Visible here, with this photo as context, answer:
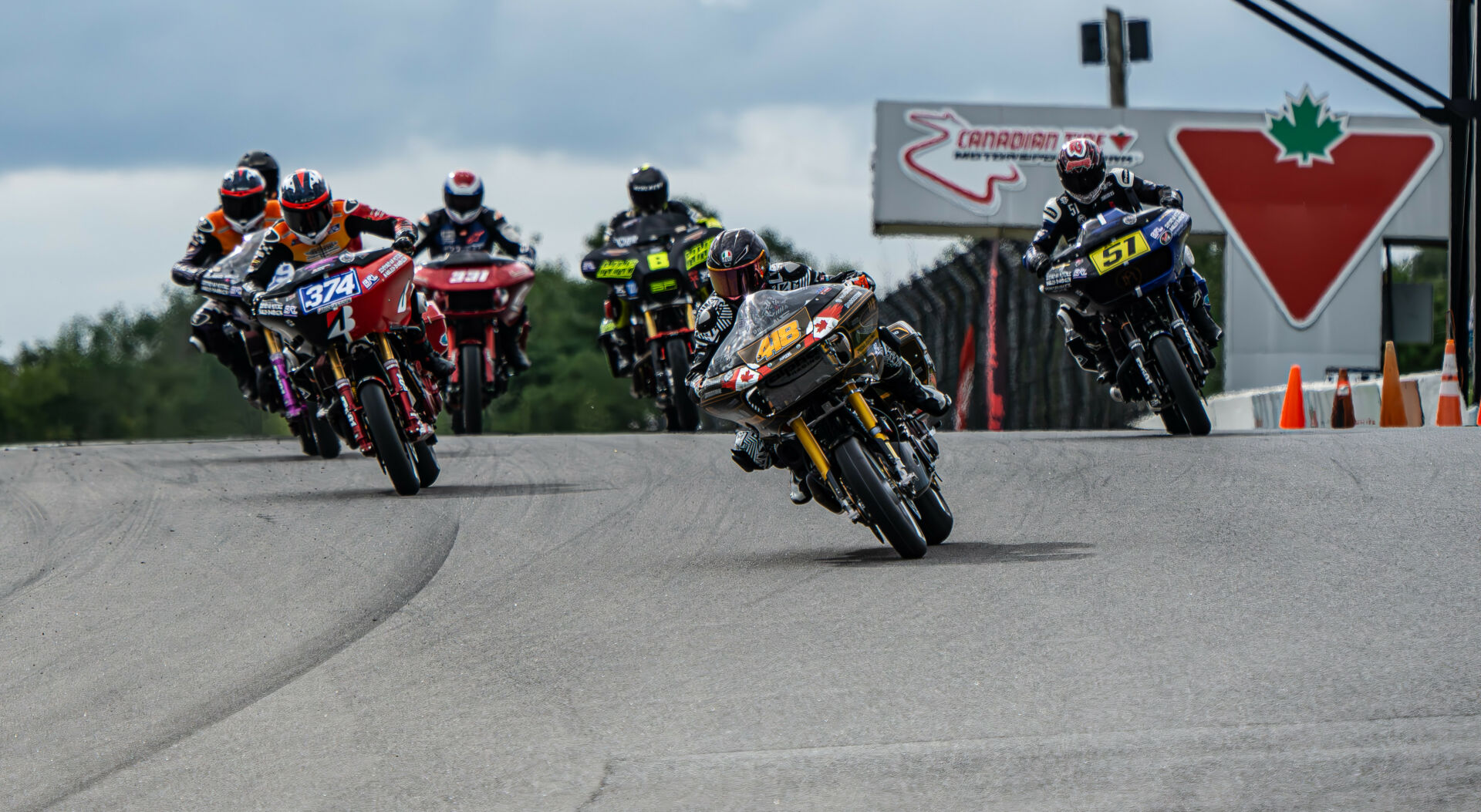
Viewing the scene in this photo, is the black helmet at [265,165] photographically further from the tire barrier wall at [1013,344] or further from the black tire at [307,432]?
the tire barrier wall at [1013,344]

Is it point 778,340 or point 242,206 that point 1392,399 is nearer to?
point 242,206

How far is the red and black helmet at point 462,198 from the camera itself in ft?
50.7

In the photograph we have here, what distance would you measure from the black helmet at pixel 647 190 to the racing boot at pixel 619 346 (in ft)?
3.28

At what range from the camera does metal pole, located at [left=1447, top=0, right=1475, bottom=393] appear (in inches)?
621

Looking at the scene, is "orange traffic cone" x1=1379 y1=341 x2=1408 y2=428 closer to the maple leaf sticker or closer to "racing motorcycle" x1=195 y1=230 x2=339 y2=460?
"racing motorcycle" x1=195 y1=230 x2=339 y2=460

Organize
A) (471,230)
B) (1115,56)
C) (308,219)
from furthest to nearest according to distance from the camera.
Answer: (1115,56) < (471,230) < (308,219)

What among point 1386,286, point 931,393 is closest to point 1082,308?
point 931,393

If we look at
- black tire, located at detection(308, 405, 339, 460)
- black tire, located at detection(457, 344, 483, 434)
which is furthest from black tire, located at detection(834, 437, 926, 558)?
black tire, located at detection(457, 344, 483, 434)

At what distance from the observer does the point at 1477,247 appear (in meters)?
16.0

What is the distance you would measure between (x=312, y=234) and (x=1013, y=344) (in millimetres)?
14651

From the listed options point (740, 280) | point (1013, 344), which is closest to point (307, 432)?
point (740, 280)

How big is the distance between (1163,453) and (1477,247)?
6909 mm

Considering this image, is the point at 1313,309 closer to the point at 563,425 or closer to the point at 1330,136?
the point at 1330,136

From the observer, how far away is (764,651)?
5.59 m
